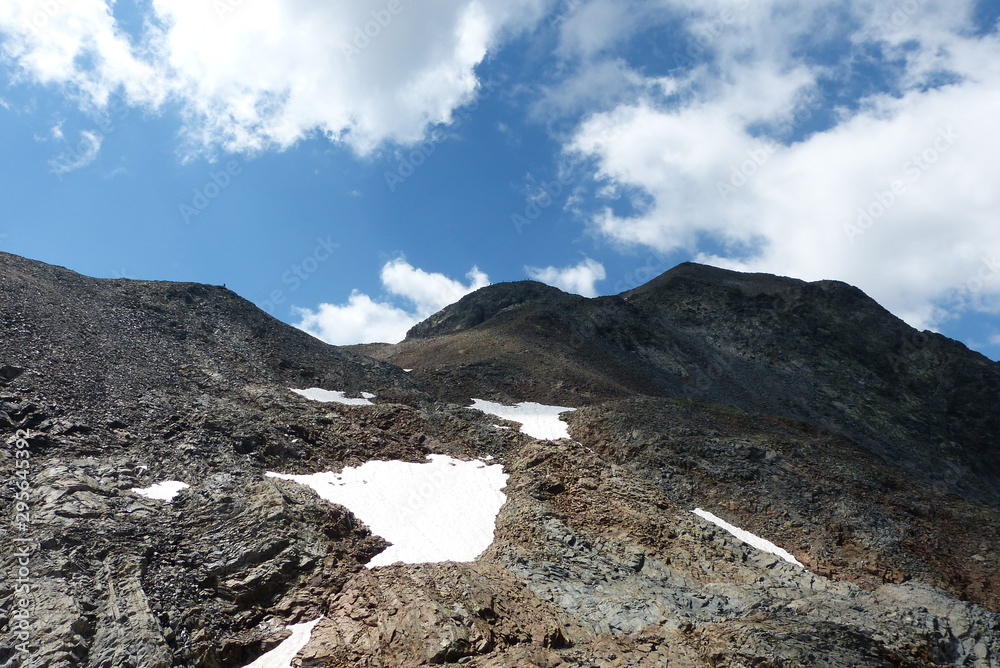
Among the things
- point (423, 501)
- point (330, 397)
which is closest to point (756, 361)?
point (330, 397)

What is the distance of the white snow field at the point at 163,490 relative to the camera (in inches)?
653

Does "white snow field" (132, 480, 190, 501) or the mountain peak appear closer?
"white snow field" (132, 480, 190, 501)

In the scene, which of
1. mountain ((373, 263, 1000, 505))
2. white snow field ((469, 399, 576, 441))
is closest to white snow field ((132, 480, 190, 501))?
white snow field ((469, 399, 576, 441))

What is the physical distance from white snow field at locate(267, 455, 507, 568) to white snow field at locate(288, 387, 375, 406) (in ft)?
22.5

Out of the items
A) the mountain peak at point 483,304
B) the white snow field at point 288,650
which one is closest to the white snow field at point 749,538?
the white snow field at point 288,650

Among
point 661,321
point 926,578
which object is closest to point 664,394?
point 661,321

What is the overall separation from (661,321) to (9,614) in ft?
201

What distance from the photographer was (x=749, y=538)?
20344mm

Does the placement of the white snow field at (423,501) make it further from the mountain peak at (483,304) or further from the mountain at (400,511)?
the mountain peak at (483,304)

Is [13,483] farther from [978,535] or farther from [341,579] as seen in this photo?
[978,535]

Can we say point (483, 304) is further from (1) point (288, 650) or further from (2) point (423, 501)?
(1) point (288, 650)

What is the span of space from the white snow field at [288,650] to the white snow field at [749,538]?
1345 cm

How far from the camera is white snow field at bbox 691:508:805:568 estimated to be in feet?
63.6

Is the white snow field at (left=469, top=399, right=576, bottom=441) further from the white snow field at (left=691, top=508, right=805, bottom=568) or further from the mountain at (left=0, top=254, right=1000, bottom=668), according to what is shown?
the white snow field at (left=691, top=508, right=805, bottom=568)
